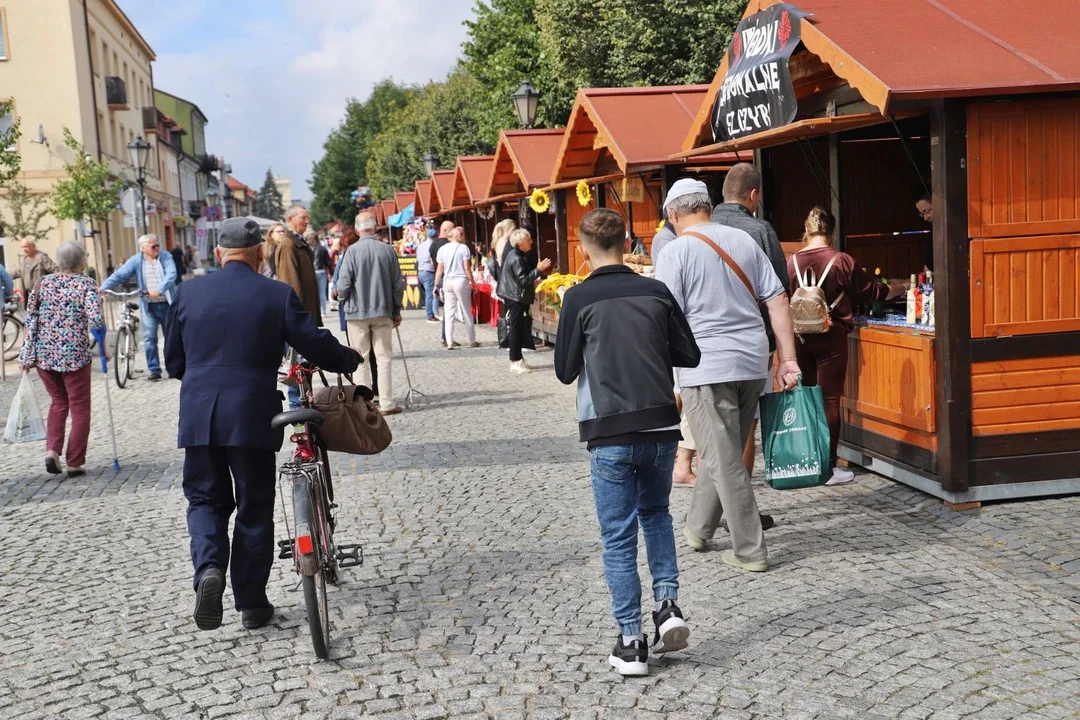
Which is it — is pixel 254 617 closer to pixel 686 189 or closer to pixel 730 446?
pixel 730 446

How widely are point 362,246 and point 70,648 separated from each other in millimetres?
6716

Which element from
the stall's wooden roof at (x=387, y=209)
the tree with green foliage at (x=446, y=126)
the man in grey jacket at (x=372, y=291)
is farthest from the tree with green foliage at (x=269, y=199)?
the man in grey jacket at (x=372, y=291)

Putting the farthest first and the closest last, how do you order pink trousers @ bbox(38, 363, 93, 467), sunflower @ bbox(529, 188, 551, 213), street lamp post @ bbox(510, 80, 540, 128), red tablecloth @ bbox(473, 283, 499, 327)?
red tablecloth @ bbox(473, 283, 499, 327) < street lamp post @ bbox(510, 80, 540, 128) < sunflower @ bbox(529, 188, 551, 213) < pink trousers @ bbox(38, 363, 93, 467)

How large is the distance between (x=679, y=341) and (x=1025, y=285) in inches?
130

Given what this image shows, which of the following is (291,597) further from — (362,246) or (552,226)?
(552,226)

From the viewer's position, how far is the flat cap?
5.27m

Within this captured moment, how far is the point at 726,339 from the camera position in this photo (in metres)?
5.65

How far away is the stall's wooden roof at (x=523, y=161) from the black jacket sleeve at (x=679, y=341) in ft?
43.6

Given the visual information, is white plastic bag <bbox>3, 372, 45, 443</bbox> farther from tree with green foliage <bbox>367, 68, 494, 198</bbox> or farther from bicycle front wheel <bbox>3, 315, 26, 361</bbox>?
tree with green foliage <bbox>367, 68, 494, 198</bbox>

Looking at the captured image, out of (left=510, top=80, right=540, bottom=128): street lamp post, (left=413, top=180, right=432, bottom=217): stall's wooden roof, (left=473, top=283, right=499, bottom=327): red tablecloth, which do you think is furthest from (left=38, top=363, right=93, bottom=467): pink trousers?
(left=413, top=180, right=432, bottom=217): stall's wooden roof

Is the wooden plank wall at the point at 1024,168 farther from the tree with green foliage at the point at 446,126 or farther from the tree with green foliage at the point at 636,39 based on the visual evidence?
the tree with green foliage at the point at 446,126

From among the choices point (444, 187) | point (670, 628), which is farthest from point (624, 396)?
point (444, 187)

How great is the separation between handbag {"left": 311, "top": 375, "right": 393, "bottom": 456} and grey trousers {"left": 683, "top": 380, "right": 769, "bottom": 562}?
58.6 inches

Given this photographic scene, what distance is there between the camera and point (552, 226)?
20.7 metres
